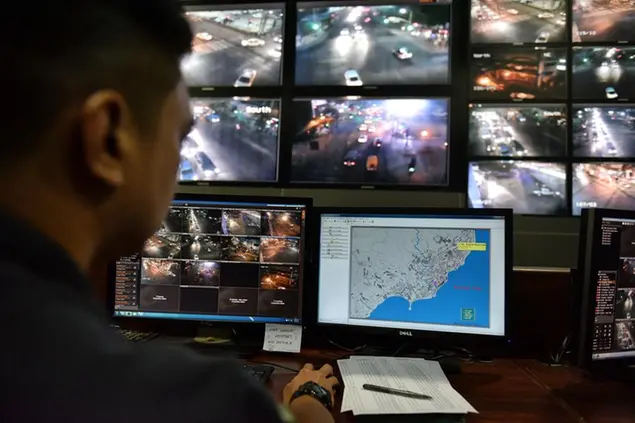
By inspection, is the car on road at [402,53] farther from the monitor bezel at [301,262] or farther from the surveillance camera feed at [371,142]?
the monitor bezel at [301,262]

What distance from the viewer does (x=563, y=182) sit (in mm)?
1878

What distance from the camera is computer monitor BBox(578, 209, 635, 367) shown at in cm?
117

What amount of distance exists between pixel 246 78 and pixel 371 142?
0.60 m

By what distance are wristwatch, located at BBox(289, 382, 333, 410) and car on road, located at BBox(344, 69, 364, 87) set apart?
1.34 m

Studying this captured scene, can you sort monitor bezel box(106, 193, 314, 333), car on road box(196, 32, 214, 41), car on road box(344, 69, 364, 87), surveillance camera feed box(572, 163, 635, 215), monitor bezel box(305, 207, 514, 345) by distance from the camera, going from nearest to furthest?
monitor bezel box(305, 207, 514, 345) → monitor bezel box(106, 193, 314, 333) → surveillance camera feed box(572, 163, 635, 215) → car on road box(344, 69, 364, 87) → car on road box(196, 32, 214, 41)

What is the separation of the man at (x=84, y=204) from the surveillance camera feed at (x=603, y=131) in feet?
5.98

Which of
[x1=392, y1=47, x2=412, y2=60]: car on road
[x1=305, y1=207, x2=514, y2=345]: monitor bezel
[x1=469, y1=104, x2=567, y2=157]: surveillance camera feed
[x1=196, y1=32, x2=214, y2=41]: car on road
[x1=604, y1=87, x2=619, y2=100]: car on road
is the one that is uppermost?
[x1=196, y1=32, x2=214, y2=41]: car on road

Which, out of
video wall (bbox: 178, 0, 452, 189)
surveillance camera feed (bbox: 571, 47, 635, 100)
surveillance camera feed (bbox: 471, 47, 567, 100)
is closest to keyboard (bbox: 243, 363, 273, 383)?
video wall (bbox: 178, 0, 452, 189)

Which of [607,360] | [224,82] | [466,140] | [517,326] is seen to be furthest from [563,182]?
[224,82]

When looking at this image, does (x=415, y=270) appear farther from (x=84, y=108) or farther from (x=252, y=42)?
(x=252, y=42)

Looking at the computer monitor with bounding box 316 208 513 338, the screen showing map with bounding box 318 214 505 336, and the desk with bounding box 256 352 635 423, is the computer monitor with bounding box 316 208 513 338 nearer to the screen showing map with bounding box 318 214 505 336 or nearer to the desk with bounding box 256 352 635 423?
the screen showing map with bounding box 318 214 505 336

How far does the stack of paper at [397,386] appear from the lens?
3.12ft

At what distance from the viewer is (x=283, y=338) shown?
4.48 feet

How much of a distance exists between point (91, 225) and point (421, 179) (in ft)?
5.23
